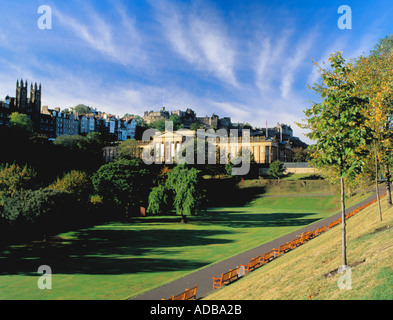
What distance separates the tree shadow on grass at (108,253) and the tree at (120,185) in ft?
40.3

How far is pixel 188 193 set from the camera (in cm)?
5266

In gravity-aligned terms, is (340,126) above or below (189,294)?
above

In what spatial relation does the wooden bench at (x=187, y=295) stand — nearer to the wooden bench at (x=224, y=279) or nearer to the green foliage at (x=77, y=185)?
the wooden bench at (x=224, y=279)

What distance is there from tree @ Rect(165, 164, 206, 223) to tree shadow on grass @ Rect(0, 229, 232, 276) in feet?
23.2

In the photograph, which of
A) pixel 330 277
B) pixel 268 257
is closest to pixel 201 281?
pixel 268 257

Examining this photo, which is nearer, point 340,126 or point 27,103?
point 340,126

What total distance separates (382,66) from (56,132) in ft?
487

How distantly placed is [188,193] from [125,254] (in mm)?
22043

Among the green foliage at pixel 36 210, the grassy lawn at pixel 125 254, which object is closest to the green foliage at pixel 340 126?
the grassy lawn at pixel 125 254

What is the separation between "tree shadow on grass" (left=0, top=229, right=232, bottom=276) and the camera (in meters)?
26.5

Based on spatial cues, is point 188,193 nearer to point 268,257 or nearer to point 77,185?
point 77,185

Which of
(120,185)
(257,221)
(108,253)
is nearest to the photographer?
(108,253)

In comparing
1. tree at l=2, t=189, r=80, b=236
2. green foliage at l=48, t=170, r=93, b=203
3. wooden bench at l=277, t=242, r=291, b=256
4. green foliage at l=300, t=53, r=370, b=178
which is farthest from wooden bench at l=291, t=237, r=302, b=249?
green foliage at l=48, t=170, r=93, b=203

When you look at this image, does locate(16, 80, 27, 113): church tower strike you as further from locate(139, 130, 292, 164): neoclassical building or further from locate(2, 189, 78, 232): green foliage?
locate(2, 189, 78, 232): green foliage
